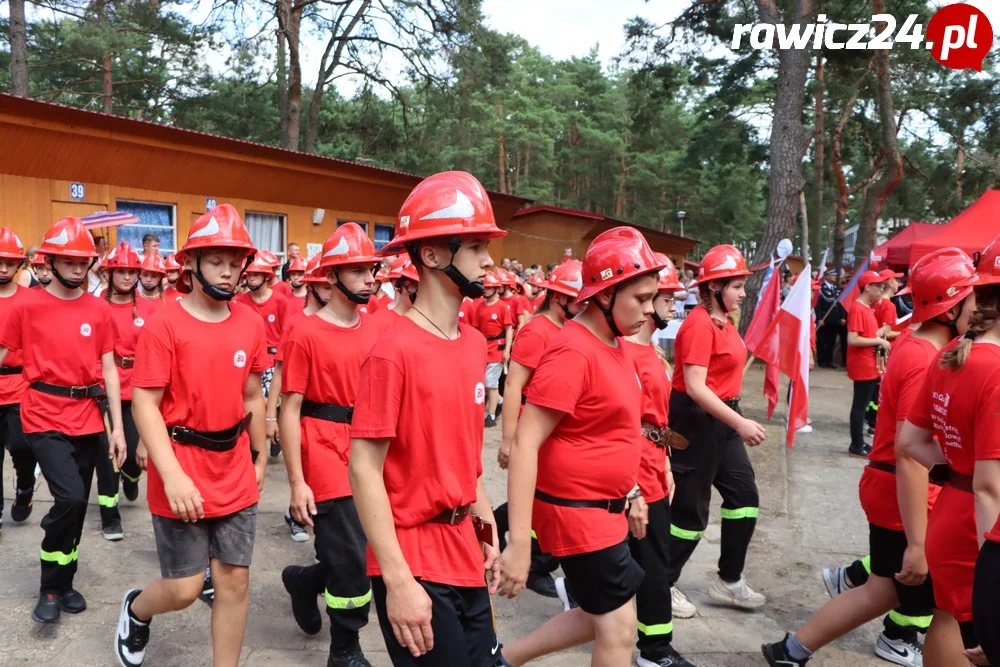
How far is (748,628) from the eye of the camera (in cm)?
487

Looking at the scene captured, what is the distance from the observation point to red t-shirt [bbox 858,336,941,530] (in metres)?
3.66

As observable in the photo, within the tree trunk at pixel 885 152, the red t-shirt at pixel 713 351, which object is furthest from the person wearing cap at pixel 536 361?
the tree trunk at pixel 885 152

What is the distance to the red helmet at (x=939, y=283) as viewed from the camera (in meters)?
3.60

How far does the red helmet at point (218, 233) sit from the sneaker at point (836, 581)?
12.9 ft

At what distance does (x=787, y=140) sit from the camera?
52.9 ft

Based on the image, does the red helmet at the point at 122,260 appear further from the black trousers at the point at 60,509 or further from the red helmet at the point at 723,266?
the red helmet at the point at 723,266

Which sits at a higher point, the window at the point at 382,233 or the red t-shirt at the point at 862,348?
the window at the point at 382,233

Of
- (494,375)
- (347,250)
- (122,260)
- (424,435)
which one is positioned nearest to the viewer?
(424,435)

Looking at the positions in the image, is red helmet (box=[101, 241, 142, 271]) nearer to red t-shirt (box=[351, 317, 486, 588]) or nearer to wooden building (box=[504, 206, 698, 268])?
red t-shirt (box=[351, 317, 486, 588])

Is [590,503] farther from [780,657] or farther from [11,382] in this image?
[11,382]

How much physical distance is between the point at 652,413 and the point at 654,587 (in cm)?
87

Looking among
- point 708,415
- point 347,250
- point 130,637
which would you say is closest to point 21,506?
point 130,637

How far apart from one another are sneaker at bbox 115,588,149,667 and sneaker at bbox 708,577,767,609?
3.38 meters

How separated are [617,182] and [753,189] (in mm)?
9961
